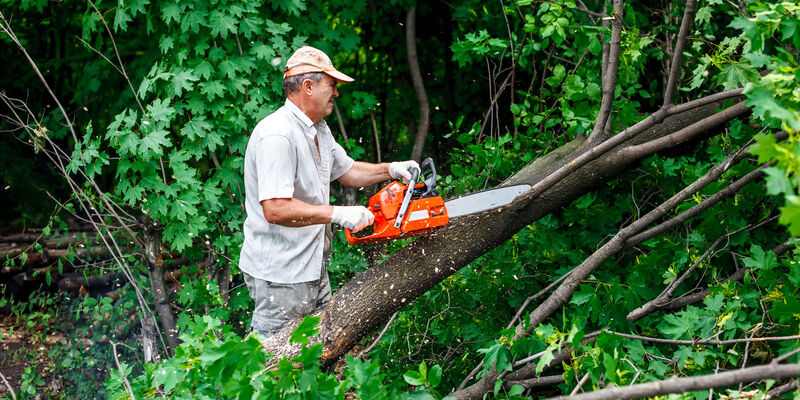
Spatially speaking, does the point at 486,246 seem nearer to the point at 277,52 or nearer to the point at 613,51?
the point at 613,51

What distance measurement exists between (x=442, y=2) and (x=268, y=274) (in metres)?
4.36

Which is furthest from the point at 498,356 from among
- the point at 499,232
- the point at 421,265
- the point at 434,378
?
the point at 499,232

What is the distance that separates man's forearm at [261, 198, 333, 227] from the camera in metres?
2.96

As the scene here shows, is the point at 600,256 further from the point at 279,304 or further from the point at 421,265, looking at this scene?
the point at 279,304

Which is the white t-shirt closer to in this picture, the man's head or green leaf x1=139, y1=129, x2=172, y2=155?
the man's head

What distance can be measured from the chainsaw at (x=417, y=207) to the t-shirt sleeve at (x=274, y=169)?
0.40m

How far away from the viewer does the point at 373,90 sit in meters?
7.20

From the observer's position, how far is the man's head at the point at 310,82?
127 inches

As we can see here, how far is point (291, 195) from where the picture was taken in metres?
2.96

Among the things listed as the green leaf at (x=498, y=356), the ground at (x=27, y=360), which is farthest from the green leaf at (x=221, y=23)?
the green leaf at (x=498, y=356)

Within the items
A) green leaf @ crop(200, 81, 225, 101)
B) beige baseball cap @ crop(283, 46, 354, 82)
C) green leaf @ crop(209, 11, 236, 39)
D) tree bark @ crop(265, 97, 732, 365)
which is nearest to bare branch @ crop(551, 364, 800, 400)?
tree bark @ crop(265, 97, 732, 365)

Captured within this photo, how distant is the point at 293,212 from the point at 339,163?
786mm

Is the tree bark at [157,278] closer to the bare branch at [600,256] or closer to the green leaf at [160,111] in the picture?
the green leaf at [160,111]

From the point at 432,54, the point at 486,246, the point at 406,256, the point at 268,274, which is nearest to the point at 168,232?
the point at 268,274
